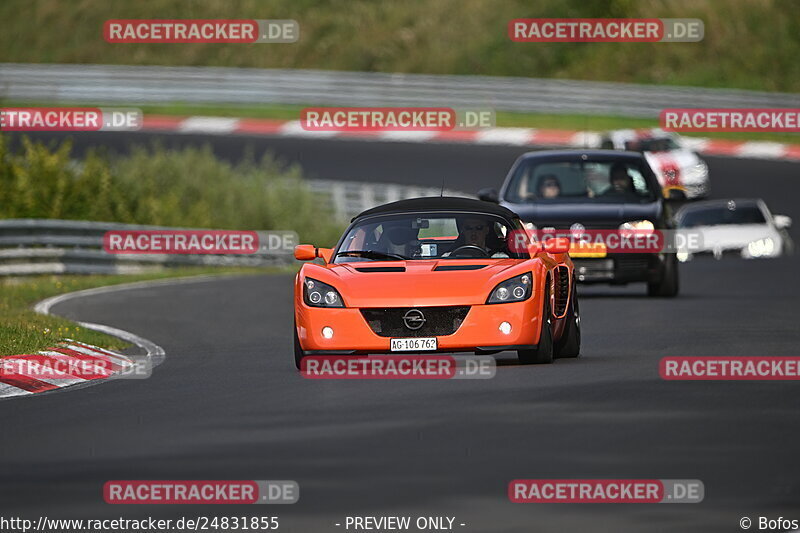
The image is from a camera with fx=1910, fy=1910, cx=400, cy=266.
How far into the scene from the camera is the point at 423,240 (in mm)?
14734

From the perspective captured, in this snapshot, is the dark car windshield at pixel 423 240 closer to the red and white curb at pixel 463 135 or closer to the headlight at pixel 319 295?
the headlight at pixel 319 295

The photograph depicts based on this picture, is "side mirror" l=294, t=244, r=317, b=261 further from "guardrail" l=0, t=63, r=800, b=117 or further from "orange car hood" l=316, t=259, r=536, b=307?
"guardrail" l=0, t=63, r=800, b=117

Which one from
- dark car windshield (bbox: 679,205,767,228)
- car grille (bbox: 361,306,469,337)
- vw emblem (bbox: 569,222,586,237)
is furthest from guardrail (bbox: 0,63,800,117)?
car grille (bbox: 361,306,469,337)

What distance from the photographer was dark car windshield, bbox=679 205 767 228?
33688mm

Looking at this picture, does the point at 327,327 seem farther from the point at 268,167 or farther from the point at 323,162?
the point at 323,162

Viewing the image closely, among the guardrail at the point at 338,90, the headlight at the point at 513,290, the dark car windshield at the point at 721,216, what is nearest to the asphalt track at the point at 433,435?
the headlight at the point at 513,290

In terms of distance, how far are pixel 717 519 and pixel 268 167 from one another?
31.1m

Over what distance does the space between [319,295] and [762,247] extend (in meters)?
20.6

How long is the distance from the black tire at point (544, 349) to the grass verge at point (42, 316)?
13.5ft

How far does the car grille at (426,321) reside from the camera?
1333cm

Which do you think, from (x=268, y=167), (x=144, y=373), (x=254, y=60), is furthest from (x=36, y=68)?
(x=144, y=373)

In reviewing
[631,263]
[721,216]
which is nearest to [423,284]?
[631,263]

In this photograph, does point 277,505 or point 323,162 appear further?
point 323,162

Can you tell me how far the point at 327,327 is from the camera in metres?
13.6
